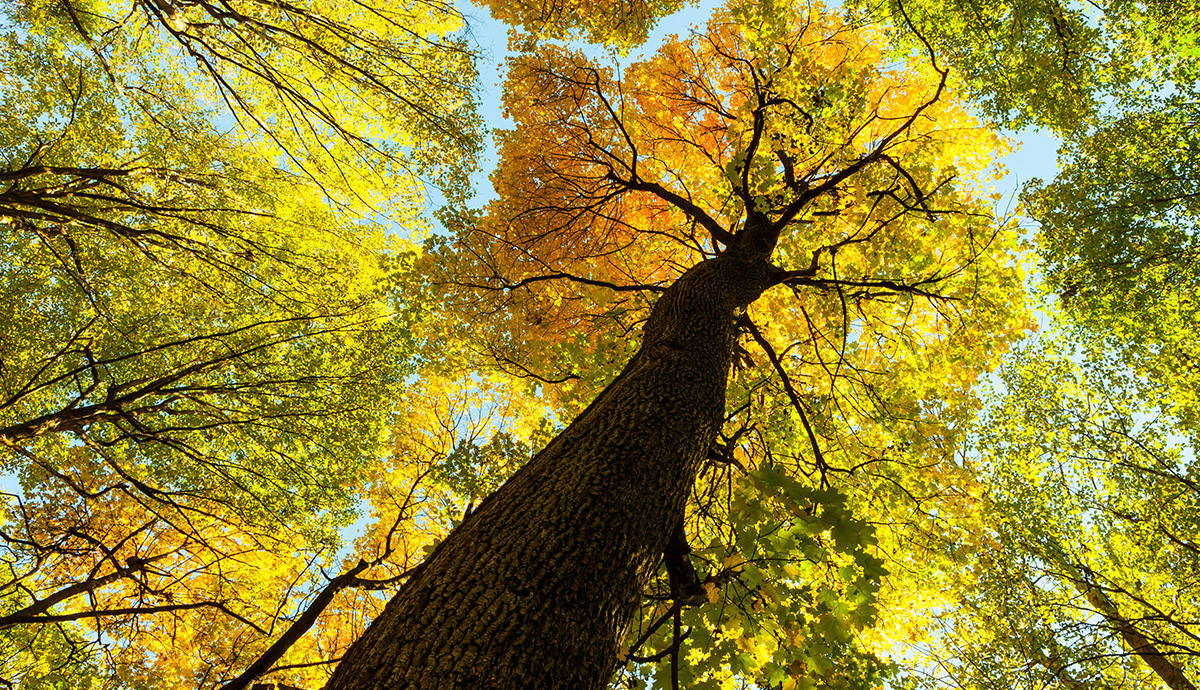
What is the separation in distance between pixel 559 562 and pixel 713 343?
2.00 m

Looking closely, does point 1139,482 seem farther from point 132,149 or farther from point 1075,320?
point 132,149

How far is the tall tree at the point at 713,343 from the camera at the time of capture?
1550mm

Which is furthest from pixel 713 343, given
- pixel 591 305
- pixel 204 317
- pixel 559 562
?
pixel 204 317

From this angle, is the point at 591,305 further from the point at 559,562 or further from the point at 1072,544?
the point at 1072,544

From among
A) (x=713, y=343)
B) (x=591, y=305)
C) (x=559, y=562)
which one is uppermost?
(x=591, y=305)

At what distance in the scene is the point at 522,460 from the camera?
4.31 metres

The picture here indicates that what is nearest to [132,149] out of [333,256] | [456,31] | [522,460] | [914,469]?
[333,256]

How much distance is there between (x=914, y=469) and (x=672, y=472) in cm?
313

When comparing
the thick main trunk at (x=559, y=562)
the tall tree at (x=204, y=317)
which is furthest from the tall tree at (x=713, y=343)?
the tall tree at (x=204, y=317)

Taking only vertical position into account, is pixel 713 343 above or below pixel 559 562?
above

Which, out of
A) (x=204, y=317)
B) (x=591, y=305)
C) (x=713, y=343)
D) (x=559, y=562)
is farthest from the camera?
(x=204, y=317)

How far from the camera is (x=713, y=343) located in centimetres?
324

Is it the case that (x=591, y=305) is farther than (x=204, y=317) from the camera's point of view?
No

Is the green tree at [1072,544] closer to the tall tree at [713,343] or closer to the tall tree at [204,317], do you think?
the tall tree at [713,343]
